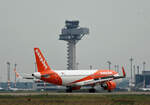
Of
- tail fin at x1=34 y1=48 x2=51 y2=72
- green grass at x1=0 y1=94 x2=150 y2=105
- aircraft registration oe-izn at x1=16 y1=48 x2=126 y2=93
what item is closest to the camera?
green grass at x1=0 y1=94 x2=150 y2=105

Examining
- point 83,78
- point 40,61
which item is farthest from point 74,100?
point 83,78

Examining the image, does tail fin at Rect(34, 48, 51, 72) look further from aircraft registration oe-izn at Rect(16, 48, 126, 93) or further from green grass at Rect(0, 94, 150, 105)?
green grass at Rect(0, 94, 150, 105)

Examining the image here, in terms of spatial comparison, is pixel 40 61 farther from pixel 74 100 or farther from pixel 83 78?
pixel 74 100

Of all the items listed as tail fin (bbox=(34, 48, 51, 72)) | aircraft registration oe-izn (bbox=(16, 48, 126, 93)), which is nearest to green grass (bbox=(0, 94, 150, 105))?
Answer: tail fin (bbox=(34, 48, 51, 72))

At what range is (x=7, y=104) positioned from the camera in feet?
201

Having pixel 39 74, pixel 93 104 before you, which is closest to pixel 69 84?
pixel 39 74

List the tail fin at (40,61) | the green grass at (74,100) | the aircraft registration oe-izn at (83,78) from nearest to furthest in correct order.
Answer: the green grass at (74,100)
the tail fin at (40,61)
the aircraft registration oe-izn at (83,78)

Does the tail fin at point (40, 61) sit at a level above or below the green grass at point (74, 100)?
above

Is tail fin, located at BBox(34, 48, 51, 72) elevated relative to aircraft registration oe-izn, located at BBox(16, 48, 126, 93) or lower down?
elevated

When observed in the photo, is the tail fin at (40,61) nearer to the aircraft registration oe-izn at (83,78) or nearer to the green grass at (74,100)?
the aircraft registration oe-izn at (83,78)

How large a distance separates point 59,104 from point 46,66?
39.3 m

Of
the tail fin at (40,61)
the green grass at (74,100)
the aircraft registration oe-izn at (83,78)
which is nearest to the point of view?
the green grass at (74,100)

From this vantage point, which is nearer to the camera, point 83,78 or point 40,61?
point 40,61

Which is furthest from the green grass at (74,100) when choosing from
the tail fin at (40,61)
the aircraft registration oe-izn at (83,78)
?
the aircraft registration oe-izn at (83,78)
